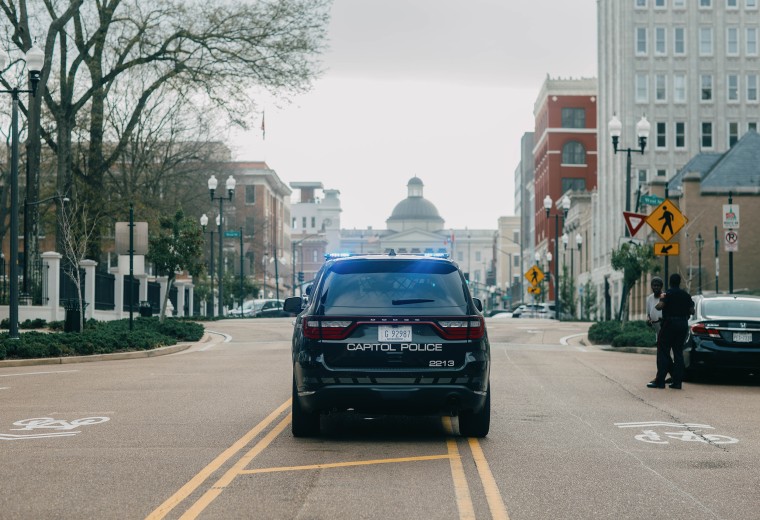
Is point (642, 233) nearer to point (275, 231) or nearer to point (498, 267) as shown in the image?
point (275, 231)

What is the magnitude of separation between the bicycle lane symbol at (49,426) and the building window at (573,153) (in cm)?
9829

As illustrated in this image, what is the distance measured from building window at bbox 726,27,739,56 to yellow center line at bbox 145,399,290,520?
7583cm

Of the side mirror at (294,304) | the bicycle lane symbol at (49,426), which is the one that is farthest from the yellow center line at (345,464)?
the side mirror at (294,304)

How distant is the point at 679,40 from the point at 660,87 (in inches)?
141

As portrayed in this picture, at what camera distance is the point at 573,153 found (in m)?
108

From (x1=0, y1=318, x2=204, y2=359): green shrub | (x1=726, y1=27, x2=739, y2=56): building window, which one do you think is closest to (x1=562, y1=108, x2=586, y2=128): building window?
(x1=726, y1=27, x2=739, y2=56): building window

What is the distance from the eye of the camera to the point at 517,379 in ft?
62.7

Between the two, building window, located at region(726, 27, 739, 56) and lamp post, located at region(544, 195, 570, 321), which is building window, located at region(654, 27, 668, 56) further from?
lamp post, located at region(544, 195, 570, 321)

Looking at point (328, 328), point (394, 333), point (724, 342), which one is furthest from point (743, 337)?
point (328, 328)

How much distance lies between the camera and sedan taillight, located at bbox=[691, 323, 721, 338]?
60.6 feet

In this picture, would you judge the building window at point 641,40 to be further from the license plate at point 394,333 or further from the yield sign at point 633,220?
the license plate at point 394,333

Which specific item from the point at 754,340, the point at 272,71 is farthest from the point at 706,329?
the point at 272,71

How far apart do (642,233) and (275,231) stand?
180ft

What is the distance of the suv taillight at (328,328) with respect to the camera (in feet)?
35.1
